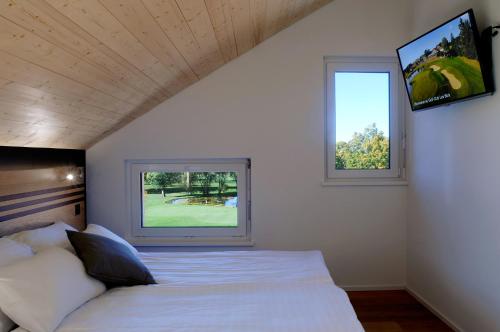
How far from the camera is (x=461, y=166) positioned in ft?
8.04

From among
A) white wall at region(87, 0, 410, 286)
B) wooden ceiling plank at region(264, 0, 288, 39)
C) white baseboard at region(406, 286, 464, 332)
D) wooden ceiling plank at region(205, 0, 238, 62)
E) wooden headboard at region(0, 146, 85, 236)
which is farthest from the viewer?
white wall at region(87, 0, 410, 286)

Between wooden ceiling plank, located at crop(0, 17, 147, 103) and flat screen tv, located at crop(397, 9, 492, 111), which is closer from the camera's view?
wooden ceiling plank, located at crop(0, 17, 147, 103)

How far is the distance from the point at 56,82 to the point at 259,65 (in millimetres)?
1786

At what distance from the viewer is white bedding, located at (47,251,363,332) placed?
1590mm

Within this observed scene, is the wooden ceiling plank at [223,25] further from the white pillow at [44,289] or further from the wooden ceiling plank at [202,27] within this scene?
the white pillow at [44,289]

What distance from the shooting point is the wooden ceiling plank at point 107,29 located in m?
1.26

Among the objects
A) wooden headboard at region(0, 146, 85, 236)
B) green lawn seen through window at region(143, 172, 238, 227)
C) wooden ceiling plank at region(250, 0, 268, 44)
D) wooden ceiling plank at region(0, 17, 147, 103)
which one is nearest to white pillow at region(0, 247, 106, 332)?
wooden headboard at region(0, 146, 85, 236)

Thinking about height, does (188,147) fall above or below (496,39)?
below

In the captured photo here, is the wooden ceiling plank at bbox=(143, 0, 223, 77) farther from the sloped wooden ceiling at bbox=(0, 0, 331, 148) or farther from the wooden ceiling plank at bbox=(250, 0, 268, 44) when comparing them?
the wooden ceiling plank at bbox=(250, 0, 268, 44)

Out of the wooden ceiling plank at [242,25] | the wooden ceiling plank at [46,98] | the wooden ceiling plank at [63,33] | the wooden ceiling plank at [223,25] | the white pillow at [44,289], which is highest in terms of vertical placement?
the wooden ceiling plank at [242,25]

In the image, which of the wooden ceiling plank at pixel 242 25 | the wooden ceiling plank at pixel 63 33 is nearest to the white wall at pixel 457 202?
the wooden ceiling plank at pixel 242 25

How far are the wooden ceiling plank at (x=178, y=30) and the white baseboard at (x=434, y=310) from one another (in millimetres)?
2540

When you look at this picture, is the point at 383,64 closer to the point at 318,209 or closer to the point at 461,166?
the point at 461,166

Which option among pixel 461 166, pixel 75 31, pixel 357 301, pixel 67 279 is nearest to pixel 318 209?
pixel 357 301
